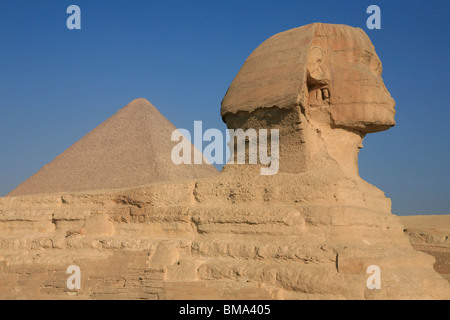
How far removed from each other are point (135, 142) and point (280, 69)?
2186 cm

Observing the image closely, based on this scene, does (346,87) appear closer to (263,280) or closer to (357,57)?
(357,57)

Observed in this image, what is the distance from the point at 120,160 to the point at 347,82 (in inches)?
845

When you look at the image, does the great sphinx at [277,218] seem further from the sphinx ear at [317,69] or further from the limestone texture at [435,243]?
the limestone texture at [435,243]

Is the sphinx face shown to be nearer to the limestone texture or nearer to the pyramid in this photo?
the limestone texture

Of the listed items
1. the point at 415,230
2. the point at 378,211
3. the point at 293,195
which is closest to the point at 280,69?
the point at 293,195

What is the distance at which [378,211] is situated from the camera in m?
6.25

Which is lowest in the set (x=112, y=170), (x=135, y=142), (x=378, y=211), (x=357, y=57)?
(x=378, y=211)

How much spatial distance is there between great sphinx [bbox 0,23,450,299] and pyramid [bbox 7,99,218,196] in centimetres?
1694

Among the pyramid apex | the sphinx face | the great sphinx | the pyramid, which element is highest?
the pyramid apex

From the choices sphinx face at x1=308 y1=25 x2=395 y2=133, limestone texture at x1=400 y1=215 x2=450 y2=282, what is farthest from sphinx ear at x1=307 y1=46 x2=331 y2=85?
limestone texture at x1=400 y1=215 x2=450 y2=282

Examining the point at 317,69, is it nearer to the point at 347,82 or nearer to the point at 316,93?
the point at 316,93

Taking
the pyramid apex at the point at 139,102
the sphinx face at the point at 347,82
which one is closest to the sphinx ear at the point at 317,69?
the sphinx face at the point at 347,82

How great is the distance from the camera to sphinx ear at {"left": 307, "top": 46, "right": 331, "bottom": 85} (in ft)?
21.8

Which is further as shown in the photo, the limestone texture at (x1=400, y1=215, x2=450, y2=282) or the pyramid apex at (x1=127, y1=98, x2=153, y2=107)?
the pyramid apex at (x1=127, y1=98, x2=153, y2=107)
